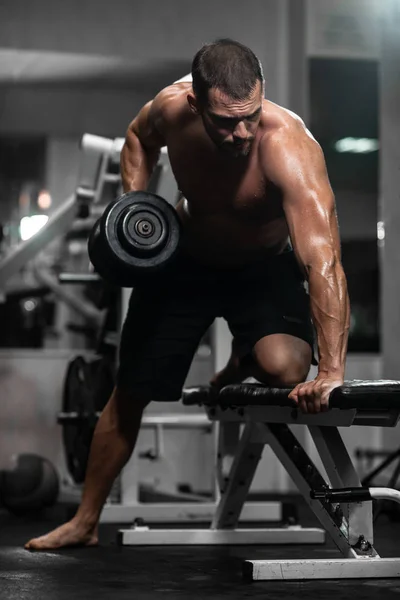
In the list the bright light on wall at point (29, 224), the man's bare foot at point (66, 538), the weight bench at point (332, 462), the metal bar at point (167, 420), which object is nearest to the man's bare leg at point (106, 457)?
the man's bare foot at point (66, 538)

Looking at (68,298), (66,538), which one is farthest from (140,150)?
(68,298)

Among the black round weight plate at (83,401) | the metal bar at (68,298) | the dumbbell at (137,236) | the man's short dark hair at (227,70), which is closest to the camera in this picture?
the man's short dark hair at (227,70)

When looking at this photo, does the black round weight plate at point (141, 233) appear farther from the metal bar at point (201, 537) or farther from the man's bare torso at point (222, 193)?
the metal bar at point (201, 537)

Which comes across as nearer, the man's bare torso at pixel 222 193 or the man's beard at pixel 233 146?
the man's beard at pixel 233 146

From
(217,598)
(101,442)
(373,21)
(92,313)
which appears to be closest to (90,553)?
(101,442)

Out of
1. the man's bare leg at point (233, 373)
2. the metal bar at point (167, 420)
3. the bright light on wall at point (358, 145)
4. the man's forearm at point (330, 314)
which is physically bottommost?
the metal bar at point (167, 420)

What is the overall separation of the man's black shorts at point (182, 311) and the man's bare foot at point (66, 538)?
40 centimetres

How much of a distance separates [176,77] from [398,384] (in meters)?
3.68

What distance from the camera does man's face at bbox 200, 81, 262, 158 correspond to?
2.32 m

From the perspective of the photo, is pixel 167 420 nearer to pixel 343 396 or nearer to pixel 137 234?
pixel 137 234

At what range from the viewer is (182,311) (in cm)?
282

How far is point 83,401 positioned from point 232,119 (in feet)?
6.51

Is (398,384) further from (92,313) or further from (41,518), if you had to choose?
(92,313)

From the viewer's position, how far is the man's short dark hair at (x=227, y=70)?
2320 millimetres
